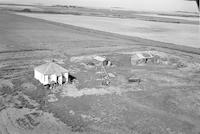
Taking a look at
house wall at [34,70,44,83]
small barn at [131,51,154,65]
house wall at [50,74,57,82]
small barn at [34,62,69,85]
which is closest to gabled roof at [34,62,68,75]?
small barn at [34,62,69,85]

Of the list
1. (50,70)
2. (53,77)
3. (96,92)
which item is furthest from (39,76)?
(96,92)

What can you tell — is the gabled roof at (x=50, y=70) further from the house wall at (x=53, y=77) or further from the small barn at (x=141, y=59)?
the small barn at (x=141, y=59)

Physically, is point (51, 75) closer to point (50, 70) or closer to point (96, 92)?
point (50, 70)

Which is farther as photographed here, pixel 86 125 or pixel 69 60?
pixel 69 60

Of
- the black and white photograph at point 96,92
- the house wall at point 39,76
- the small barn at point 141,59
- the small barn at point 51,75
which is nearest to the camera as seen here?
the black and white photograph at point 96,92

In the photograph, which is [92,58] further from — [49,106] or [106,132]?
[106,132]

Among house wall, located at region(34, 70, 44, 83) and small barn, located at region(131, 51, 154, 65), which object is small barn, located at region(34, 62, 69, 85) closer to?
house wall, located at region(34, 70, 44, 83)

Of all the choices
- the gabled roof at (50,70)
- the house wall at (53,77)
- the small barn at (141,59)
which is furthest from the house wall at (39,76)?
the small barn at (141,59)

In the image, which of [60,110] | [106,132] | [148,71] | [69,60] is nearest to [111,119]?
[106,132]
